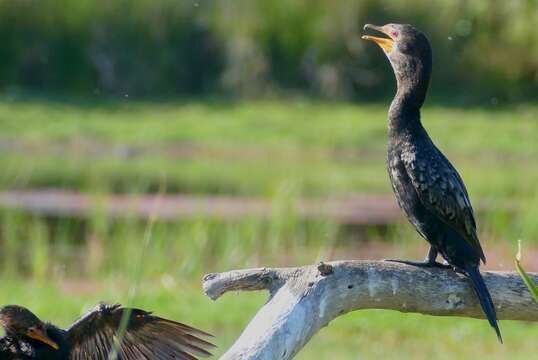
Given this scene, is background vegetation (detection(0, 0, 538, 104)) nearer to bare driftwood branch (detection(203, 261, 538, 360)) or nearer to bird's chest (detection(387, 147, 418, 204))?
bird's chest (detection(387, 147, 418, 204))

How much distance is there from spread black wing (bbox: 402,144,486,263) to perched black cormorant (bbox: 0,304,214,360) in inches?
44.0

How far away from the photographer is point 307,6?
22.8m

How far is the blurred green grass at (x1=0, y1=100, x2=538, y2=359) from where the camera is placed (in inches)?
347

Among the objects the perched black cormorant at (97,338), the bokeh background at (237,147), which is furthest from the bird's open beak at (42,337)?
the bokeh background at (237,147)

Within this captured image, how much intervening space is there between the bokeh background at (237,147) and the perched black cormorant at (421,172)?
314 cm

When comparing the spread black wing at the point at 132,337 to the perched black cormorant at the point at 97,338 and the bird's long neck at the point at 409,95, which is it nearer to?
the perched black cormorant at the point at 97,338

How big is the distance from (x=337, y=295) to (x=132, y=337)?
1268 mm

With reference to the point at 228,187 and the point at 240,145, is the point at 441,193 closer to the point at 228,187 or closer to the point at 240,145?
the point at 228,187

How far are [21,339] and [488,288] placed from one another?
2.00 m

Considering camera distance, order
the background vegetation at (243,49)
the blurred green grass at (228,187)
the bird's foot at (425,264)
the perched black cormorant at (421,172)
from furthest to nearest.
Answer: the background vegetation at (243,49) < the blurred green grass at (228,187) < the perched black cormorant at (421,172) < the bird's foot at (425,264)

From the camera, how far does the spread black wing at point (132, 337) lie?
509 centimetres

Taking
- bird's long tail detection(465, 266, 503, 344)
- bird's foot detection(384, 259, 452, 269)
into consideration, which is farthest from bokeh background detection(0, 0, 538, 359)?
bird's long tail detection(465, 266, 503, 344)

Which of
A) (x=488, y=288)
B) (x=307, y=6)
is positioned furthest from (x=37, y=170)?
(x=488, y=288)

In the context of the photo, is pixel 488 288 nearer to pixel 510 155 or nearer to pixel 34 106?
pixel 510 155
